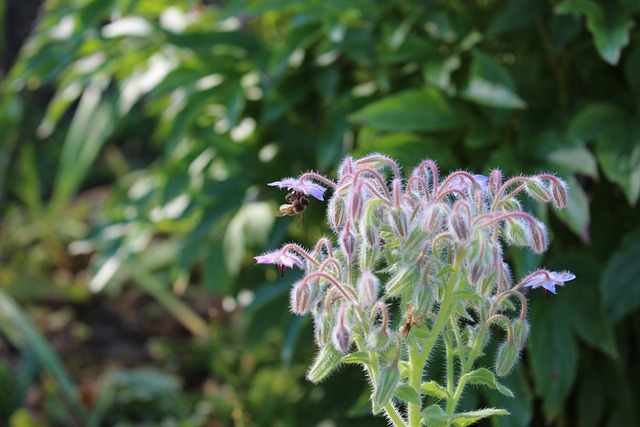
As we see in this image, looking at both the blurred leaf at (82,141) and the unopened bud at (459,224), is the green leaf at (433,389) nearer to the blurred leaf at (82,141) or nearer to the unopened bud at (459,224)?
the unopened bud at (459,224)

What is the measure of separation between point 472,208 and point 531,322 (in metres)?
1.06

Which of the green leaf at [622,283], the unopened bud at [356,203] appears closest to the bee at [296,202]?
the unopened bud at [356,203]

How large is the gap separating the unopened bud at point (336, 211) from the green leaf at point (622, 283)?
1.03 metres

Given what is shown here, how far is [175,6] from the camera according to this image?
289 centimetres

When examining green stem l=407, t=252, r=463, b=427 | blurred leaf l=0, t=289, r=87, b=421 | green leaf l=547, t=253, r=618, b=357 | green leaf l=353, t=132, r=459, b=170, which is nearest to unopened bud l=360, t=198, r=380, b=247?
green stem l=407, t=252, r=463, b=427

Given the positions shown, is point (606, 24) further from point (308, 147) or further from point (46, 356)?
point (46, 356)

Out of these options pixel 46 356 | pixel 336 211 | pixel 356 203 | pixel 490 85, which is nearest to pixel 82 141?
pixel 46 356

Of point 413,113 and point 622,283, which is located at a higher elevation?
point 413,113

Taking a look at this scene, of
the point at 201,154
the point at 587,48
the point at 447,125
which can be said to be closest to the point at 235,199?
the point at 201,154

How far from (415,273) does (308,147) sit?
155 centimetres

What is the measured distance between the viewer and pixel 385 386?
1021mm

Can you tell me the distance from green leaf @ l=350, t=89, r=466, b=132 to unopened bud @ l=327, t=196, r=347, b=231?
88cm

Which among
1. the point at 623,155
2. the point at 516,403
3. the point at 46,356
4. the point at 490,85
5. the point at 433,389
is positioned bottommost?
the point at 46,356

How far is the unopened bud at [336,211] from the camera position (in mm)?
1136
